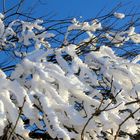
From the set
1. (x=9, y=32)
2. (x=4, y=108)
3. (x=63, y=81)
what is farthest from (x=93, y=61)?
(x=9, y=32)

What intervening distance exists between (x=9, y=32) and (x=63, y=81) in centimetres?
173

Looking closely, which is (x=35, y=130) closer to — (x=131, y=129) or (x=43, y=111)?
(x=43, y=111)

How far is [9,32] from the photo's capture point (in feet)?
14.5

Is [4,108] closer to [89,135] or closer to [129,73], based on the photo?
[89,135]

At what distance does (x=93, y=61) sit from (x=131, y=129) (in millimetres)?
677

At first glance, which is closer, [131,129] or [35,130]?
[131,129]

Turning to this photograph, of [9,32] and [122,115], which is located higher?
[9,32]

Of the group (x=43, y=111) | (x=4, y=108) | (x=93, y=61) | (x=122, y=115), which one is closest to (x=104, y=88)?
(x=93, y=61)

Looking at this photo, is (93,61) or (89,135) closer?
(89,135)

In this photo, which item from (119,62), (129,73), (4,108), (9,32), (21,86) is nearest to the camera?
(4,108)

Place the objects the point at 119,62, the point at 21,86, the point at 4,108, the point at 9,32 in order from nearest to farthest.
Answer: the point at 4,108
the point at 21,86
the point at 119,62
the point at 9,32

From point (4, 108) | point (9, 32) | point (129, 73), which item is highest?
point (9, 32)

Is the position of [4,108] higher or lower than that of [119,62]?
lower

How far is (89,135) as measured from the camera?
9.58ft
